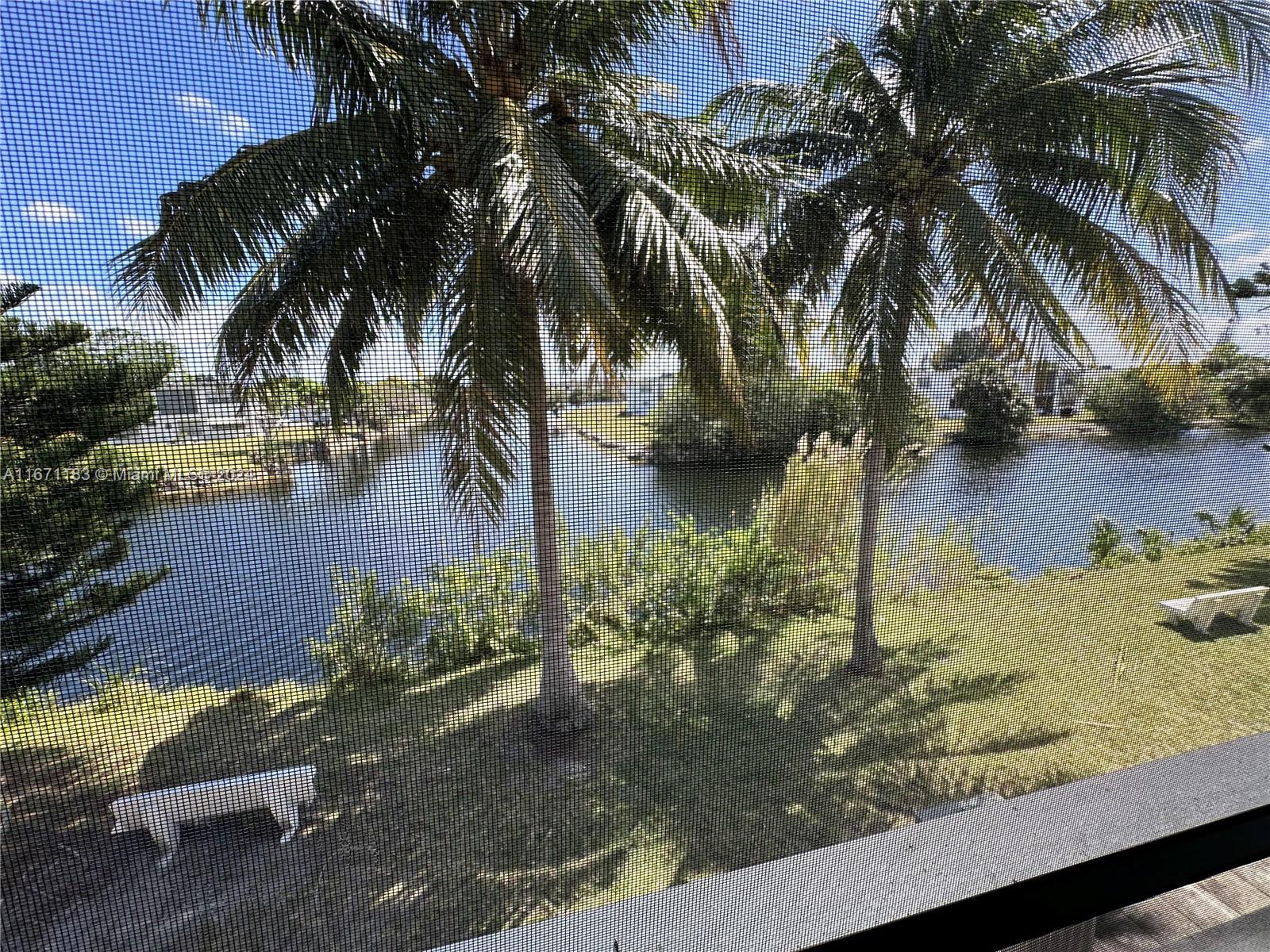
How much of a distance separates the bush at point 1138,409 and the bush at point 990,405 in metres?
0.12

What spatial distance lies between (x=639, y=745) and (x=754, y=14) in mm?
1341

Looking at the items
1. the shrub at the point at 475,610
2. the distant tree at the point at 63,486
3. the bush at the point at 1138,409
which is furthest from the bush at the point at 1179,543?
the distant tree at the point at 63,486

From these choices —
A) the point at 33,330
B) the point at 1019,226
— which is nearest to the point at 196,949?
the point at 33,330

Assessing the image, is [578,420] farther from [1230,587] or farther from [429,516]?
[1230,587]

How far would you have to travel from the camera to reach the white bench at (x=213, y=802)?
774 mm

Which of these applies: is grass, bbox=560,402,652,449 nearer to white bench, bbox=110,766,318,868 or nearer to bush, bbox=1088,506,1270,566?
white bench, bbox=110,766,318,868

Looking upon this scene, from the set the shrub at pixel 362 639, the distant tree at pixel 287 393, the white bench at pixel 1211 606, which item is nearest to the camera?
the distant tree at pixel 287 393

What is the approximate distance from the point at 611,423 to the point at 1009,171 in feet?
3.02

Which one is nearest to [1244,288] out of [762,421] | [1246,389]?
[1246,389]

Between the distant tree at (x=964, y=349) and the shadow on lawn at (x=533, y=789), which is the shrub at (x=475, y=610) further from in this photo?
the distant tree at (x=964, y=349)

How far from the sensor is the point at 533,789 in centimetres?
130

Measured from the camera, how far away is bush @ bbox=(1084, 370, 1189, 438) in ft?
3.61

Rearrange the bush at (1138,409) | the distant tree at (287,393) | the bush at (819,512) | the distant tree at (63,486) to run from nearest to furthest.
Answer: the distant tree at (63,486) → the distant tree at (287,393) → the bush at (1138,409) → the bush at (819,512)

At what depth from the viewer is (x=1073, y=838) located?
730 millimetres
